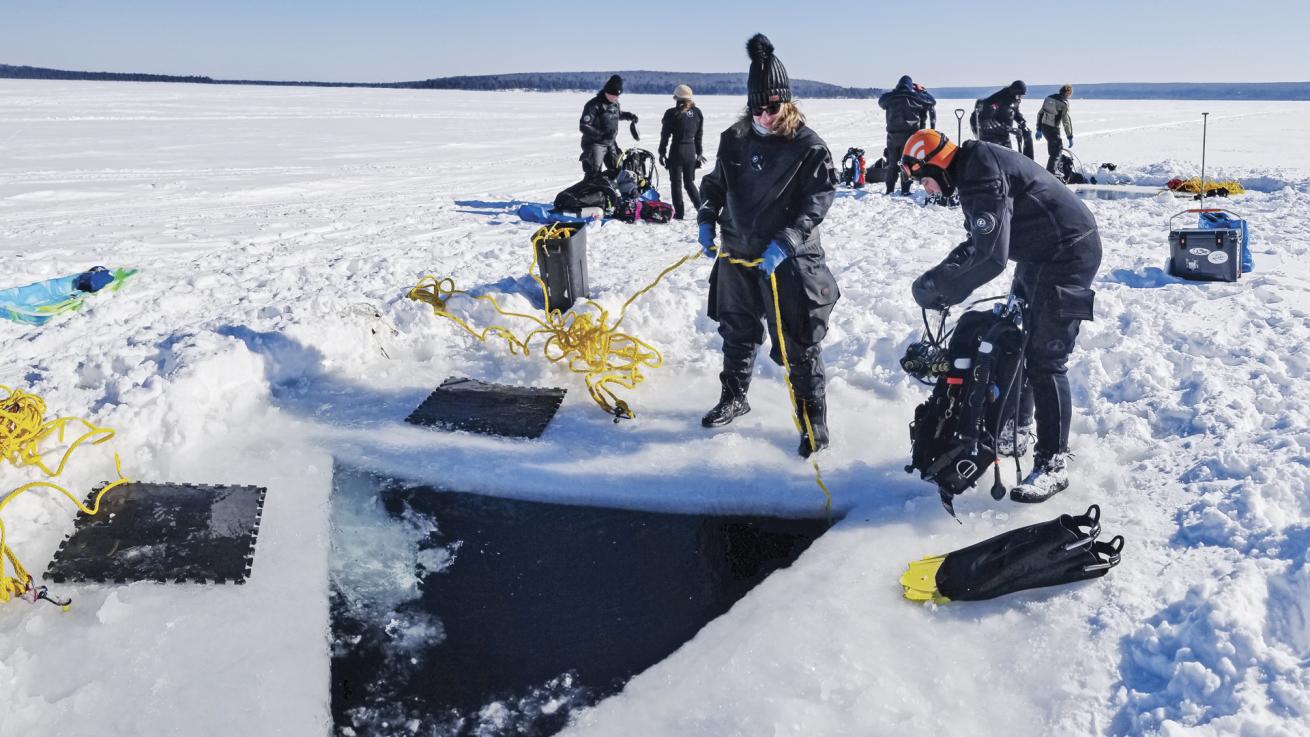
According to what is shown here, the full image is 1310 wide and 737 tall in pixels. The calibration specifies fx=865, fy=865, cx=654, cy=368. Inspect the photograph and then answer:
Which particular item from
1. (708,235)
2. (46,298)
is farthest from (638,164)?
(708,235)

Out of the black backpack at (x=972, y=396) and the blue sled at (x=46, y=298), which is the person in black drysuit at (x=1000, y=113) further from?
the blue sled at (x=46, y=298)

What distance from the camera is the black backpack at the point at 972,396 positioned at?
10.6 feet

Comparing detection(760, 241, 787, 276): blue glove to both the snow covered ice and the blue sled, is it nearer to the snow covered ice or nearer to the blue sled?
the snow covered ice

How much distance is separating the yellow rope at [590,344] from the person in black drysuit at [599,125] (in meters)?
4.37

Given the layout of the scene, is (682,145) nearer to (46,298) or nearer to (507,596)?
(46,298)

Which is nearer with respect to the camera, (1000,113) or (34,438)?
(34,438)

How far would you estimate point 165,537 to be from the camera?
318cm

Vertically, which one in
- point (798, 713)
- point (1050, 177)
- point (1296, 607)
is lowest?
point (798, 713)

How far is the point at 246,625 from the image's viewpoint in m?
2.80

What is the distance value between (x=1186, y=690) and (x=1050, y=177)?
188 centimetres

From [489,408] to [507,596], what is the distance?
1.58 meters

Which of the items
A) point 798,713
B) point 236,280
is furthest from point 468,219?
point 798,713

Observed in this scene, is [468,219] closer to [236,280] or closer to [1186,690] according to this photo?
[236,280]

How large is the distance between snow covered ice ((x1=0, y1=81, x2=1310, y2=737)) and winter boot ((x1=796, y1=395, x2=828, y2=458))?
0.11 metres
